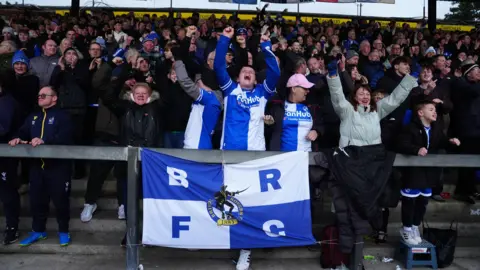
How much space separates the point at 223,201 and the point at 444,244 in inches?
102

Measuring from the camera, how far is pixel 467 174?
6.30 metres

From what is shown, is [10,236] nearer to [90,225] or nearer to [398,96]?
[90,225]

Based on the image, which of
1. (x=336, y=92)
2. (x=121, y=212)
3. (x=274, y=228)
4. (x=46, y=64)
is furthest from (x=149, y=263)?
(x=46, y=64)

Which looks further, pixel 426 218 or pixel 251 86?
pixel 426 218

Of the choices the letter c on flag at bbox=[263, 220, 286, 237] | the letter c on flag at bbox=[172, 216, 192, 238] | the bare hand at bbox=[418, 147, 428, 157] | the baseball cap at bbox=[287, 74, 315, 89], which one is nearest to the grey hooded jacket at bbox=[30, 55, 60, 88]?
the letter c on flag at bbox=[172, 216, 192, 238]

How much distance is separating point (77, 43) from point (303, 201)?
5.76 metres

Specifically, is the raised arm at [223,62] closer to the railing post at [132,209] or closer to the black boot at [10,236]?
the railing post at [132,209]

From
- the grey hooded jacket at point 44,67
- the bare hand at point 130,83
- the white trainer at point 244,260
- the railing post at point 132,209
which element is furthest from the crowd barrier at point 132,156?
the grey hooded jacket at point 44,67

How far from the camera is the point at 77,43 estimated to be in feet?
27.6

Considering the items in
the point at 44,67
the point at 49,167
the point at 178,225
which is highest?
the point at 44,67

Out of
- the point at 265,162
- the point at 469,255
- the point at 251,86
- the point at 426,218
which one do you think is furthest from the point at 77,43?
the point at 469,255

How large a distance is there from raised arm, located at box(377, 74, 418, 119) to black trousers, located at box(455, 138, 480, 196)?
187 cm

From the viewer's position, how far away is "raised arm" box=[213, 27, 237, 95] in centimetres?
488

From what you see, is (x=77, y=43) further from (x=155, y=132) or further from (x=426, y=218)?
(x=426, y=218)
